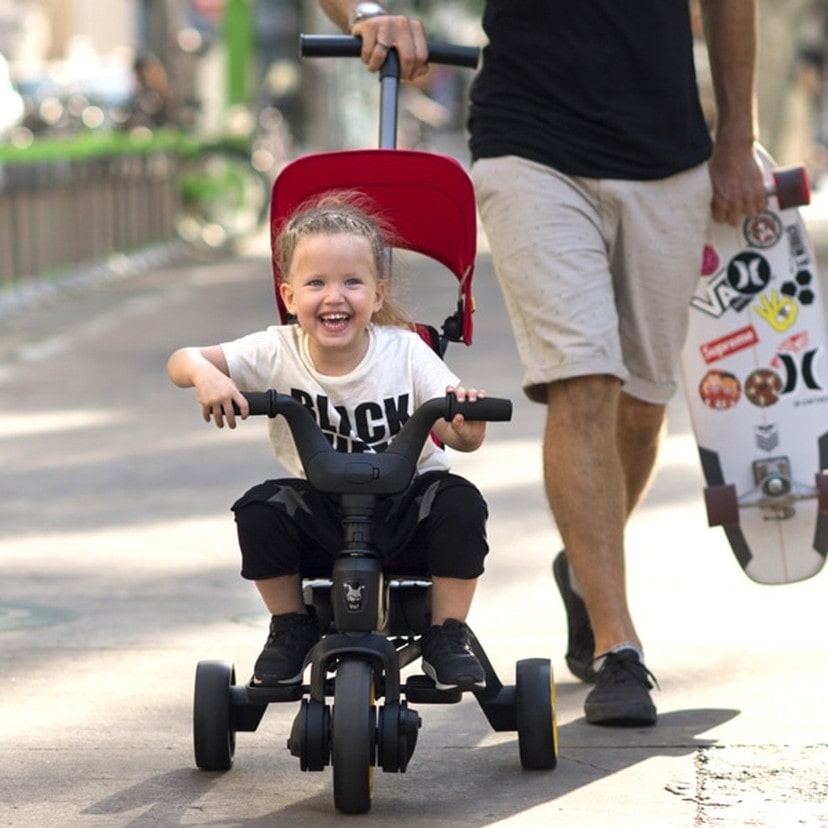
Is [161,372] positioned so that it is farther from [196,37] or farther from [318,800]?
[196,37]

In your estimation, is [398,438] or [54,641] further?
[54,641]

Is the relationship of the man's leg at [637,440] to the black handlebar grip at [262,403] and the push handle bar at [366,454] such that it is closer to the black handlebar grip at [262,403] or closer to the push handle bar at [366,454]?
the push handle bar at [366,454]

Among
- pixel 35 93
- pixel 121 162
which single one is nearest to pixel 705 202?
pixel 121 162

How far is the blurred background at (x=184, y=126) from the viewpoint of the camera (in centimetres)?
1692

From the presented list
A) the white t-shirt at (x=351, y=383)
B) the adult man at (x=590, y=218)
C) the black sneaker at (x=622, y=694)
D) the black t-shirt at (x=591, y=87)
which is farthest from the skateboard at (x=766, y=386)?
the white t-shirt at (x=351, y=383)

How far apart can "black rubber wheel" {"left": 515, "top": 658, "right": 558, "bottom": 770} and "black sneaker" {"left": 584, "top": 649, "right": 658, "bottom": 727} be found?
418 millimetres

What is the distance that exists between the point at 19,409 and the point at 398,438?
6363mm

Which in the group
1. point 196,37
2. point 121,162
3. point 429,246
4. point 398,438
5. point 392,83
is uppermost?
point 196,37

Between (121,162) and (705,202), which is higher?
(121,162)

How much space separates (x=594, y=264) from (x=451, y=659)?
1246mm

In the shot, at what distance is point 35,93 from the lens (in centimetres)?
3994

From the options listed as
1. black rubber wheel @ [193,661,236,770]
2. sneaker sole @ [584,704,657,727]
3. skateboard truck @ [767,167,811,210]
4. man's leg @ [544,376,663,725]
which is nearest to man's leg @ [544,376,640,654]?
man's leg @ [544,376,663,725]

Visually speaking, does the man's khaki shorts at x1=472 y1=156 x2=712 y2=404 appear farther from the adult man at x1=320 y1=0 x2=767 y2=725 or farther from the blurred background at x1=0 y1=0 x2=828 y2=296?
the blurred background at x1=0 y1=0 x2=828 y2=296

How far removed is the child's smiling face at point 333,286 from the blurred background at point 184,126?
1.43 m
